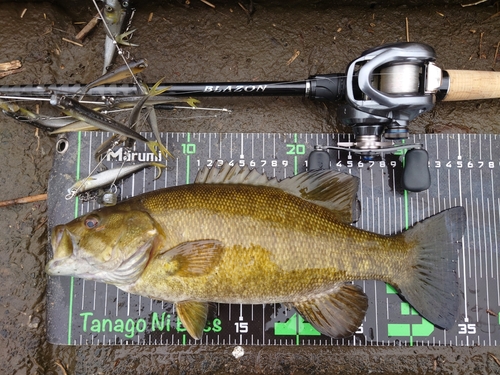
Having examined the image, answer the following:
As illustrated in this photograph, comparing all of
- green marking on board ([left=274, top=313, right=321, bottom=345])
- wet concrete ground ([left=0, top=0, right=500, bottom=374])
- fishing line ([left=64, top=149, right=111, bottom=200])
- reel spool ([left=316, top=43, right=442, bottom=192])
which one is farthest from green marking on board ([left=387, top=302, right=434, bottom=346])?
fishing line ([left=64, top=149, right=111, bottom=200])

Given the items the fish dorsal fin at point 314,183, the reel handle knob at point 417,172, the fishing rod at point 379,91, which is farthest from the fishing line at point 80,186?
the reel handle knob at point 417,172

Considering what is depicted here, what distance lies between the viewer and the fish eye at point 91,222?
2154 millimetres

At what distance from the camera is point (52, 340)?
2643 mm

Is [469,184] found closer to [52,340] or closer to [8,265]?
[52,340]


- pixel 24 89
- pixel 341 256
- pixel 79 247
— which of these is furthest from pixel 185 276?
pixel 24 89

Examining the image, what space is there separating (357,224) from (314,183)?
53cm

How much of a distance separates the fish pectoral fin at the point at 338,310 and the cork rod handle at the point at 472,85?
142cm

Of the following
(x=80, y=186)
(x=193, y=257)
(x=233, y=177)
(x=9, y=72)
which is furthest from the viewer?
(x=9, y=72)

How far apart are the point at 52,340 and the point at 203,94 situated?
6.50 ft

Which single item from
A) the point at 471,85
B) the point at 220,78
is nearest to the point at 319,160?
the point at 220,78

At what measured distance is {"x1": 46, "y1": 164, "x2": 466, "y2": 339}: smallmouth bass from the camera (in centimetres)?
214

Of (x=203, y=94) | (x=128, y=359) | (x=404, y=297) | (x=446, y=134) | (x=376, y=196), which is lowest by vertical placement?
(x=128, y=359)

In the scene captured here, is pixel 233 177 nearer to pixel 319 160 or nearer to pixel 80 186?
pixel 319 160

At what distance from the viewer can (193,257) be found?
2.12 metres
